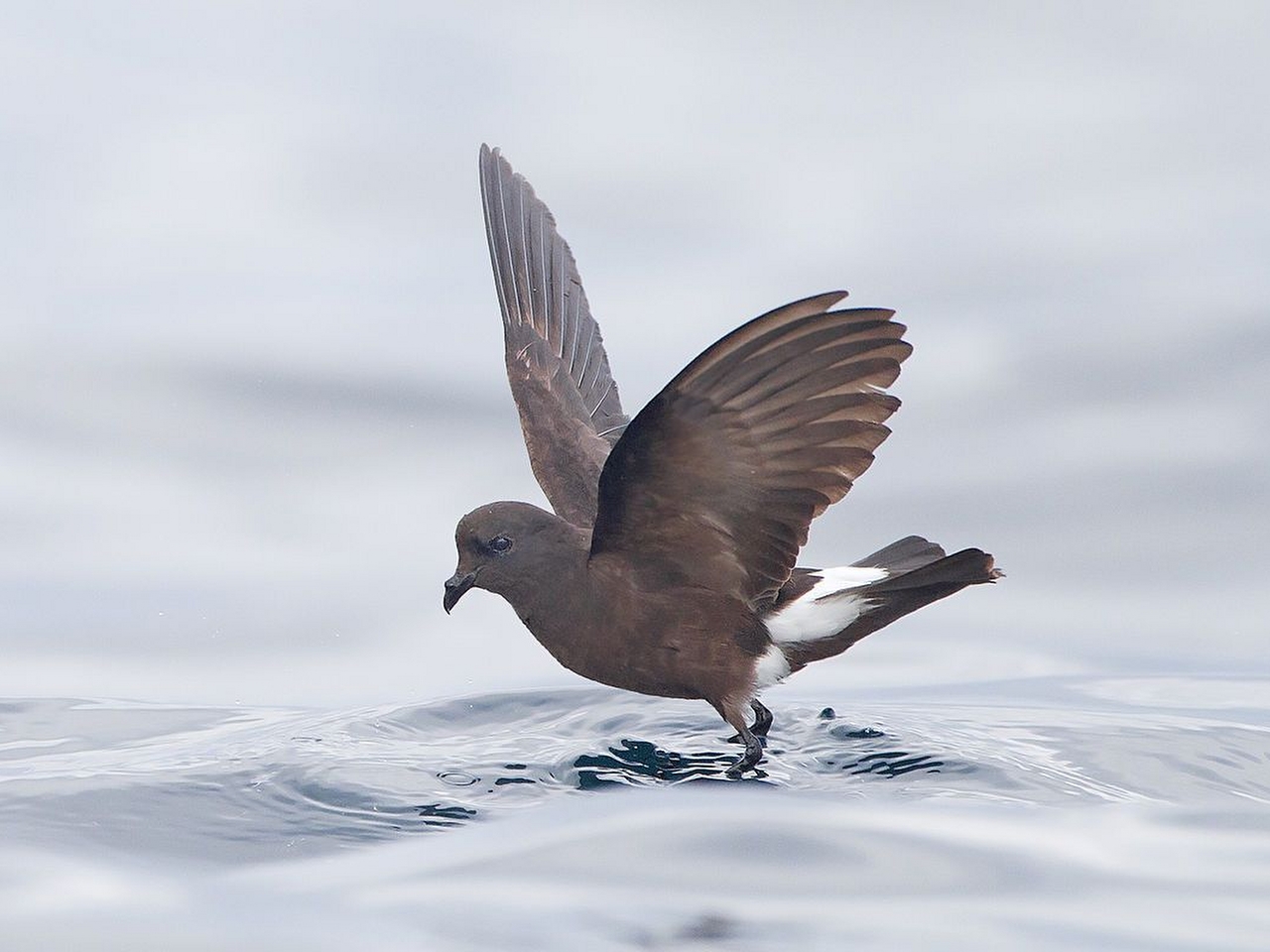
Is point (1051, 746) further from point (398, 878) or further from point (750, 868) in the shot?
point (398, 878)

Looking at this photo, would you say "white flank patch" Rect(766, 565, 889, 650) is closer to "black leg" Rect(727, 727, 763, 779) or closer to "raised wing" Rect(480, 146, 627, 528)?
"black leg" Rect(727, 727, 763, 779)

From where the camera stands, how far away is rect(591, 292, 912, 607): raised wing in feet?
15.9

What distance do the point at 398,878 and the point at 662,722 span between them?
216 cm

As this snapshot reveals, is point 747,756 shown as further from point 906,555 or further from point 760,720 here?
point 906,555

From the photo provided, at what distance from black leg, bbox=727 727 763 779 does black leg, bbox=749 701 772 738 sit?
19cm

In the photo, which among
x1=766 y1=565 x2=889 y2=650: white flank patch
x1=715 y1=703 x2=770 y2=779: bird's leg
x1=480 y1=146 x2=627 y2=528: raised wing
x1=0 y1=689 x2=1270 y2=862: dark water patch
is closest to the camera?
x1=0 y1=689 x2=1270 y2=862: dark water patch

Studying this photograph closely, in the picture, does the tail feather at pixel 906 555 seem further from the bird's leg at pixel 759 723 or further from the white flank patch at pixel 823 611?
the bird's leg at pixel 759 723

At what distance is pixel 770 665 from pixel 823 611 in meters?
0.25

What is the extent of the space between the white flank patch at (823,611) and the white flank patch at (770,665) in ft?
0.13

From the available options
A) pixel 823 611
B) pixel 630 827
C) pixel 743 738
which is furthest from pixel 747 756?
pixel 630 827

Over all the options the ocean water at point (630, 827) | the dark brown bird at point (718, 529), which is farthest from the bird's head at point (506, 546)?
the ocean water at point (630, 827)

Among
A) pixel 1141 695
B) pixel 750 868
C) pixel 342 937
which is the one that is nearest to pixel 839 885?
pixel 750 868

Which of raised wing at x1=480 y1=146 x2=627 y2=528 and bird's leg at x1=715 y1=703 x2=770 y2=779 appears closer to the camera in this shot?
bird's leg at x1=715 y1=703 x2=770 y2=779

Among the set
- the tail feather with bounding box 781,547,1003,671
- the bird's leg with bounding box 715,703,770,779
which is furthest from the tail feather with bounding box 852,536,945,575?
the bird's leg with bounding box 715,703,770,779
